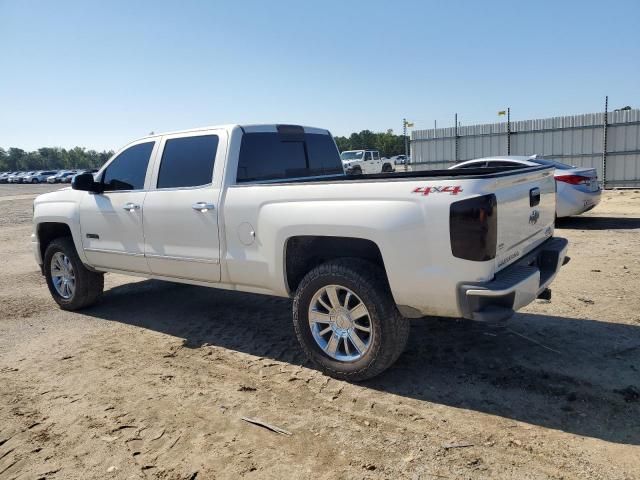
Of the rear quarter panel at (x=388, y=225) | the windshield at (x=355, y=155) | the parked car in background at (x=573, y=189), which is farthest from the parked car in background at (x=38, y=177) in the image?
the rear quarter panel at (x=388, y=225)

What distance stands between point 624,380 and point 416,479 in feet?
6.55

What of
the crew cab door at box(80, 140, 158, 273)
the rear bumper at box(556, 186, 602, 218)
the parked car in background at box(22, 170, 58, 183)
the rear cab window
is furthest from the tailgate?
the parked car in background at box(22, 170, 58, 183)

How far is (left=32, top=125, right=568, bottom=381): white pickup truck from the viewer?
324 centimetres

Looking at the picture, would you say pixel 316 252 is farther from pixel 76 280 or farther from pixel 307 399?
pixel 76 280

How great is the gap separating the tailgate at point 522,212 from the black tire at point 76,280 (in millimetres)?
4844

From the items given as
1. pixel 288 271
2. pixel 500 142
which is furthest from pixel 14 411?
pixel 500 142

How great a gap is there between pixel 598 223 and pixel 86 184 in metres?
10.3

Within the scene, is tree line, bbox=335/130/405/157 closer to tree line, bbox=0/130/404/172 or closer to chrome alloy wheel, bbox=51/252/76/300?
tree line, bbox=0/130/404/172

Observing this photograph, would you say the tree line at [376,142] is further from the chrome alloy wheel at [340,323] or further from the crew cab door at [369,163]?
the chrome alloy wheel at [340,323]

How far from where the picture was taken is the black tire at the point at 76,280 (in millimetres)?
6043

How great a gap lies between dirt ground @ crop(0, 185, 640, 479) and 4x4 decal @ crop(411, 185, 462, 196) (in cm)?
146

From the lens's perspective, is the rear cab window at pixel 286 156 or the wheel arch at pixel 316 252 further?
the rear cab window at pixel 286 156

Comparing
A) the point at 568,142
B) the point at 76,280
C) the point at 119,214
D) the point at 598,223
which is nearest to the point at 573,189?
the point at 598,223

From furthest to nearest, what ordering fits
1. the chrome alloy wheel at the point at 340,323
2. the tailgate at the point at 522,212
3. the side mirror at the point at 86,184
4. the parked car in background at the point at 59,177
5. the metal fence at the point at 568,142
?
1. the parked car in background at the point at 59,177
2. the metal fence at the point at 568,142
3. the side mirror at the point at 86,184
4. the chrome alloy wheel at the point at 340,323
5. the tailgate at the point at 522,212
